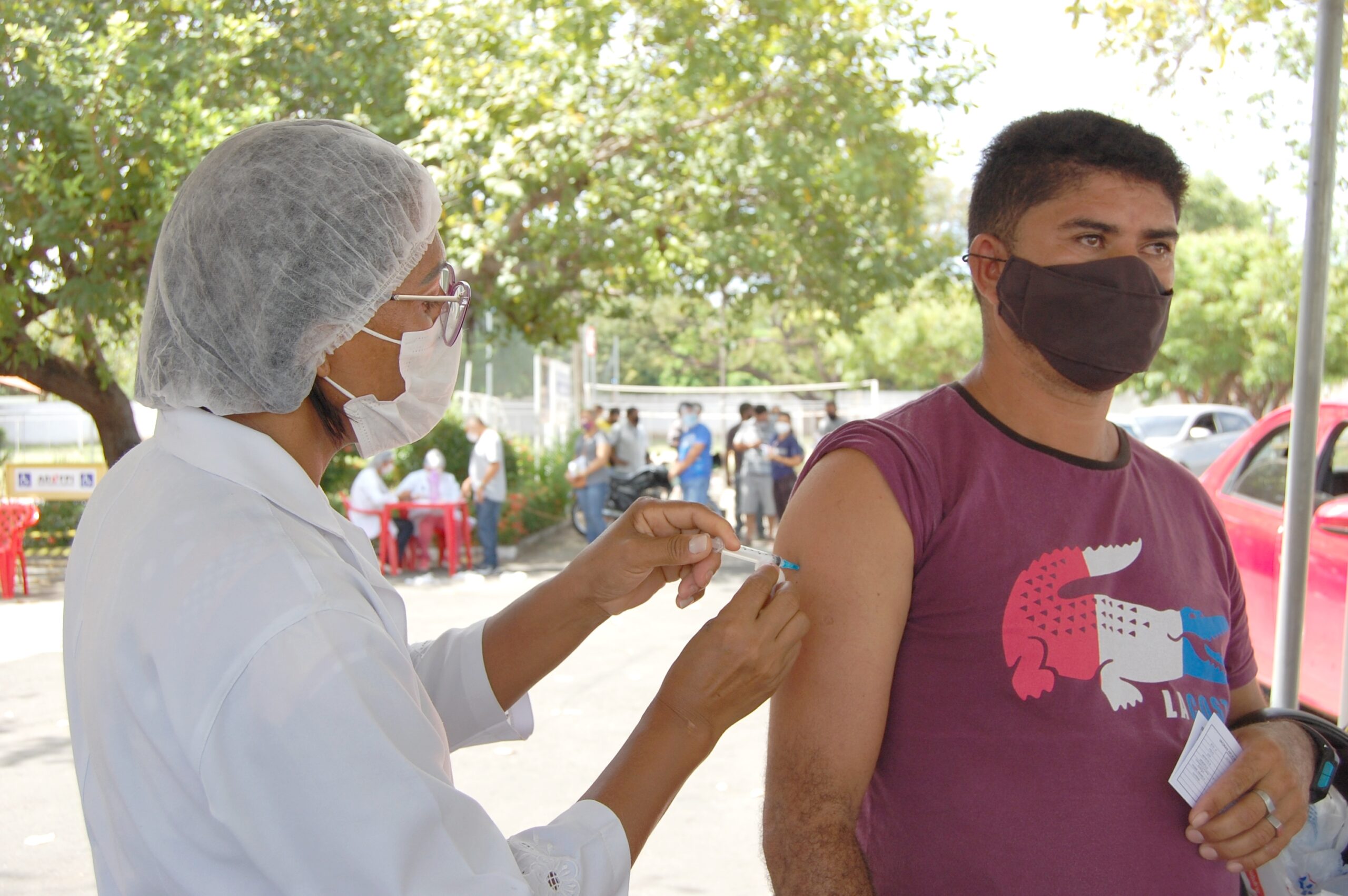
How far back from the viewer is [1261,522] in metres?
5.36

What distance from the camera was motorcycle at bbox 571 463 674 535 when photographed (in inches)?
501

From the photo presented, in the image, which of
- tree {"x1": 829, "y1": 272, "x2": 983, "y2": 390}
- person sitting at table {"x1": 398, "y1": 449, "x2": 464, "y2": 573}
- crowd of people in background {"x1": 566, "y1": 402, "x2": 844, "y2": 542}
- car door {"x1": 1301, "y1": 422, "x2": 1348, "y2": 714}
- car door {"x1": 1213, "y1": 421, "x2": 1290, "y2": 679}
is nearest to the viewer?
car door {"x1": 1301, "y1": 422, "x2": 1348, "y2": 714}

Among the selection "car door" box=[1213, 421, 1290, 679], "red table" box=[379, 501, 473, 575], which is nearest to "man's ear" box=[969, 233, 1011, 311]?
"car door" box=[1213, 421, 1290, 679]

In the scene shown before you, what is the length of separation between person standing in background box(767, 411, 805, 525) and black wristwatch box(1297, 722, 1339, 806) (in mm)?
10661

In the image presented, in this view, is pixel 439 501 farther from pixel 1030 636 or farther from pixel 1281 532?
pixel 1030 636

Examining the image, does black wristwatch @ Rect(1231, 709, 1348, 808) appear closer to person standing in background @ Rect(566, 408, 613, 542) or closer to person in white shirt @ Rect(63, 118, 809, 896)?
person in white shirt @ Rect(63, 118, 809, 896)

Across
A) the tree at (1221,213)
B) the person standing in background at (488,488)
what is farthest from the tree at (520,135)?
the tree at (1221,213)

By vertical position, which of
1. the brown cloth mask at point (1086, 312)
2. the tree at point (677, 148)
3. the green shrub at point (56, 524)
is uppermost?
the tree at point (677, 148)

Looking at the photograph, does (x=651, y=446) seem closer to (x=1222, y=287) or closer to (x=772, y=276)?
(x=1222, y=287)

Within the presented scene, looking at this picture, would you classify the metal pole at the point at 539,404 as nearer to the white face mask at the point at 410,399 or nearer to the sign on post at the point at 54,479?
the sign on post at the point at 54,479

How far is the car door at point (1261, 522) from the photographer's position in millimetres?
5199

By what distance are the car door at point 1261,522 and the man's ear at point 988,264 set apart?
146 inches

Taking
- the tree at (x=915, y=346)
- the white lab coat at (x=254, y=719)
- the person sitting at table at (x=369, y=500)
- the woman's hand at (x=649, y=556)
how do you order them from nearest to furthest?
the white lab coat at (x=254, y=719), the woman's hand at (x=649, y=556), the person sitting at table at (x=369, y=500), the tree at (x=915, y=346)

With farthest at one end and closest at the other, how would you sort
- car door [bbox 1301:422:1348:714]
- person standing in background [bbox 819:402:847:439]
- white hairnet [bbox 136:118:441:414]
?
person standing in background [bbox 819:402:847:439]
car door [bbox 1301:422:1348:714]
white hairnet [bbox 136:118:441:414]
